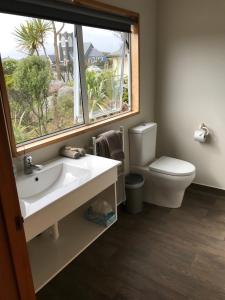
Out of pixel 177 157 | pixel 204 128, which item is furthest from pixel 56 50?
pixel 177 157

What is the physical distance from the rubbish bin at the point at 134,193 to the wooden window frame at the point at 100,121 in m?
0.67

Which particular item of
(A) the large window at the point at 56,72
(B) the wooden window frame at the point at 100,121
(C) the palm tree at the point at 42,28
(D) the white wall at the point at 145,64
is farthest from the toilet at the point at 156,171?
(C) the palm tree at the point at 42,28

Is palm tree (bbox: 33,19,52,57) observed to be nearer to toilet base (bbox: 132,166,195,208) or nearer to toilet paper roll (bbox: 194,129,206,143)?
toilet base (bbox: 132,166,195,208)

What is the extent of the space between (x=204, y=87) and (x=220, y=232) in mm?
1528

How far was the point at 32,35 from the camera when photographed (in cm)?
182

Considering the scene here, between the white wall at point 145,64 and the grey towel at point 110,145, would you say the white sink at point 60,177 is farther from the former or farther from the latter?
the white wall at point 145,64

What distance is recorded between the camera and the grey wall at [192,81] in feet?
8.79

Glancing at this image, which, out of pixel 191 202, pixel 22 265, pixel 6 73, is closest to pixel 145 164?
pixel 191 202

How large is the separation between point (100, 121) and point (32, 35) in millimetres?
951

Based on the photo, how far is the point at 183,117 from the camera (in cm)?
307

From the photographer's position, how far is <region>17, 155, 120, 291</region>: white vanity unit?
4.66ft

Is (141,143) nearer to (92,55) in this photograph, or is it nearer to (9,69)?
(92,55)

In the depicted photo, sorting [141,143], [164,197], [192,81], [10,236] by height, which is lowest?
[164,197]

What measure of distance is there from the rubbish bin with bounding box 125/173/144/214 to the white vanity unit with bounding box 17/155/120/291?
23.4 inches
